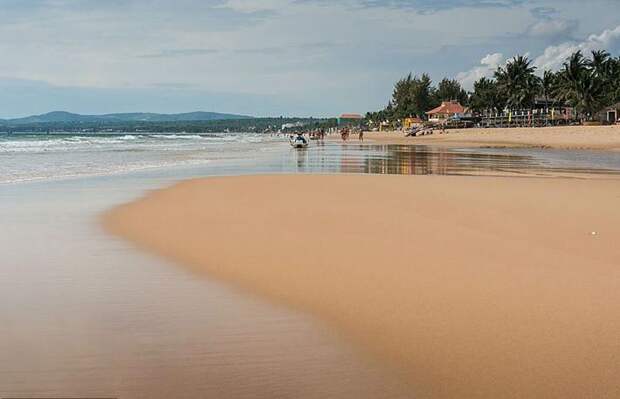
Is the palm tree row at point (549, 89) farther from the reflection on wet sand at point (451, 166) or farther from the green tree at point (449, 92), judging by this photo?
the reflection on wet sand at point (451, 166)

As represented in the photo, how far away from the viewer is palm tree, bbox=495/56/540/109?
9288cm

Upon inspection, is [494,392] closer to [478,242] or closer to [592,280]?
[592,280]

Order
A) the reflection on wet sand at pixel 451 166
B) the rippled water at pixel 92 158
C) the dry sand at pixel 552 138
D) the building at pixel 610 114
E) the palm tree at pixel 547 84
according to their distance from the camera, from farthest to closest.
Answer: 1. the palm tree at pixel 547 84
2. the building at pixel 610 114
3. the dry sand at pixel 552 138
4. the rippled water at pixel 92 158
5. the reflection on wet sand at pixel 451 166

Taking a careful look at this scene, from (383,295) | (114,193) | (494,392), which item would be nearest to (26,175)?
(114,193)

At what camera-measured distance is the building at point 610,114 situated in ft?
249

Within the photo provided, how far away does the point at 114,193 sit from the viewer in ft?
51.0

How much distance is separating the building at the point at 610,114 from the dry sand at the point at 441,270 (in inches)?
2753

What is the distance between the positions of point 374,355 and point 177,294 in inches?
91.4

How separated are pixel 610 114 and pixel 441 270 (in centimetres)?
7979

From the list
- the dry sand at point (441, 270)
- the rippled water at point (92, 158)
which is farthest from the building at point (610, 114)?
the dry sand at point (441, 270)

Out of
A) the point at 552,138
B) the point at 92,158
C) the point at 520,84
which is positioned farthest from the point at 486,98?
the point at 92,158

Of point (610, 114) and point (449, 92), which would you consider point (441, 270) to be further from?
point (449, 92)

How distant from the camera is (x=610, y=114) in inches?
3044

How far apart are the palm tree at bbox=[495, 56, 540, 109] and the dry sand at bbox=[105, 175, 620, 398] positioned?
84578 mm
